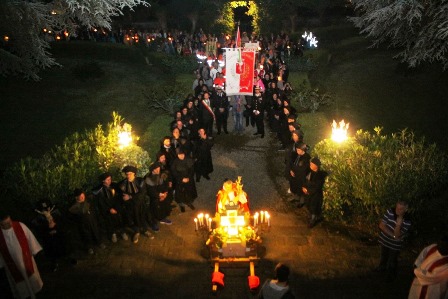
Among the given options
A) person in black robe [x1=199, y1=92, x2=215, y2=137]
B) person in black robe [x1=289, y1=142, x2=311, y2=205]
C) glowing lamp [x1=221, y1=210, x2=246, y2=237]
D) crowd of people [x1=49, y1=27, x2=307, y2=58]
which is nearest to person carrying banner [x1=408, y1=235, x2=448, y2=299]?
glowing lamp [x1=221, y1=210, x2=246, y2=237]

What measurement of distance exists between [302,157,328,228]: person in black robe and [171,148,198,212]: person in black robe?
2896mm

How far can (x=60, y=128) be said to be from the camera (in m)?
17.0

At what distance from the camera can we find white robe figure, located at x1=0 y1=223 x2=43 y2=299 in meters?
6.66

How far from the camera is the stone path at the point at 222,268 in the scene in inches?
293

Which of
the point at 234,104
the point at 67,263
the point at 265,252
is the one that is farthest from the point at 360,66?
the point at 67,263

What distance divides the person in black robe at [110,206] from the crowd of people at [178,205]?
21mm

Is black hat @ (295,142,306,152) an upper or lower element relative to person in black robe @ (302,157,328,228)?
upper

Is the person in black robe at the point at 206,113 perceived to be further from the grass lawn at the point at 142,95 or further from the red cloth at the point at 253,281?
the red cloth at the point at 253,281

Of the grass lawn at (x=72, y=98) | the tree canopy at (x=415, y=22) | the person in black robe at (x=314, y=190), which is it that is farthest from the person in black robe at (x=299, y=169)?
the grass lawn at (x=72, y=98)

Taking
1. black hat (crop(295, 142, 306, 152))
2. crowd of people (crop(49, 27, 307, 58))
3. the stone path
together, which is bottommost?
the stone path

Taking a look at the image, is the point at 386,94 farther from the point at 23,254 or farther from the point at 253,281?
the point at 23,254

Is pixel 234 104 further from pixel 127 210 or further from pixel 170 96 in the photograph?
pixel 127 210

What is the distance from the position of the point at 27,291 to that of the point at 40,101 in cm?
1497

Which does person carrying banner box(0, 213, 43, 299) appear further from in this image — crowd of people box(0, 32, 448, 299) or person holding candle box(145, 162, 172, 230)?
person holding candle box(145, 162, 172, 230)
